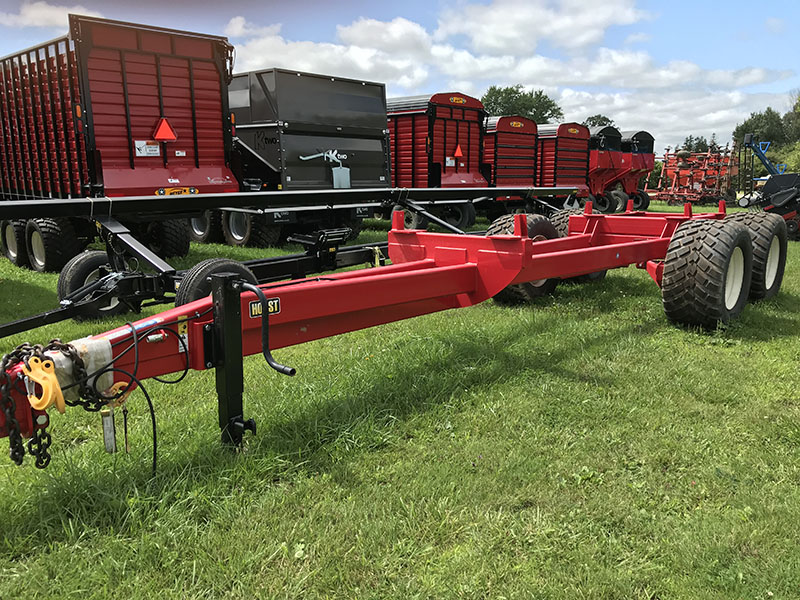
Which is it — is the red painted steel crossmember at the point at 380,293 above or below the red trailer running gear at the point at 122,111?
below

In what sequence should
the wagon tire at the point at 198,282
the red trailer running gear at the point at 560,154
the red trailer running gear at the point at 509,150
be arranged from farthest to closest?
the red trailer running gear at the point at 560,154 < the red trailer running gear at the point at 509,150 < the wagon tire at the point at 198,282

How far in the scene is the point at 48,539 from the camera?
2408 mm

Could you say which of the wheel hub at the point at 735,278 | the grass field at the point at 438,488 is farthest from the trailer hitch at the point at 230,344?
the wheel hub at the point at 735,278

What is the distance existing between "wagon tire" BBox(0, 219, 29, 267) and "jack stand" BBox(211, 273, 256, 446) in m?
7.08

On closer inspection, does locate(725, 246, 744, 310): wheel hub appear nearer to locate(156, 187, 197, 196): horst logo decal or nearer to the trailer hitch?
the trailer hitch

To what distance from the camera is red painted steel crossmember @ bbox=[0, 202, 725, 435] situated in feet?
8.87

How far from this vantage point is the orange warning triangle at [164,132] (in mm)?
8289

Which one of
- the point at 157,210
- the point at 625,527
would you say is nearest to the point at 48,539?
the point at 625,527

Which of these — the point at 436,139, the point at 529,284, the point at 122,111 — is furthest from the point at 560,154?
the point at 122,111

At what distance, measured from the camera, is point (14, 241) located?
9078 millimetres

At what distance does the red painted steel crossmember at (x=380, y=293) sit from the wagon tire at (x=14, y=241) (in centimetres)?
659

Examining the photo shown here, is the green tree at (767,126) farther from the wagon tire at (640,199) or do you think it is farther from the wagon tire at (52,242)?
the wagon tire at (52,242)

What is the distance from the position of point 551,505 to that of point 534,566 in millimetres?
433

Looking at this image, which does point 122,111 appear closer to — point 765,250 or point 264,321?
point 264,321
